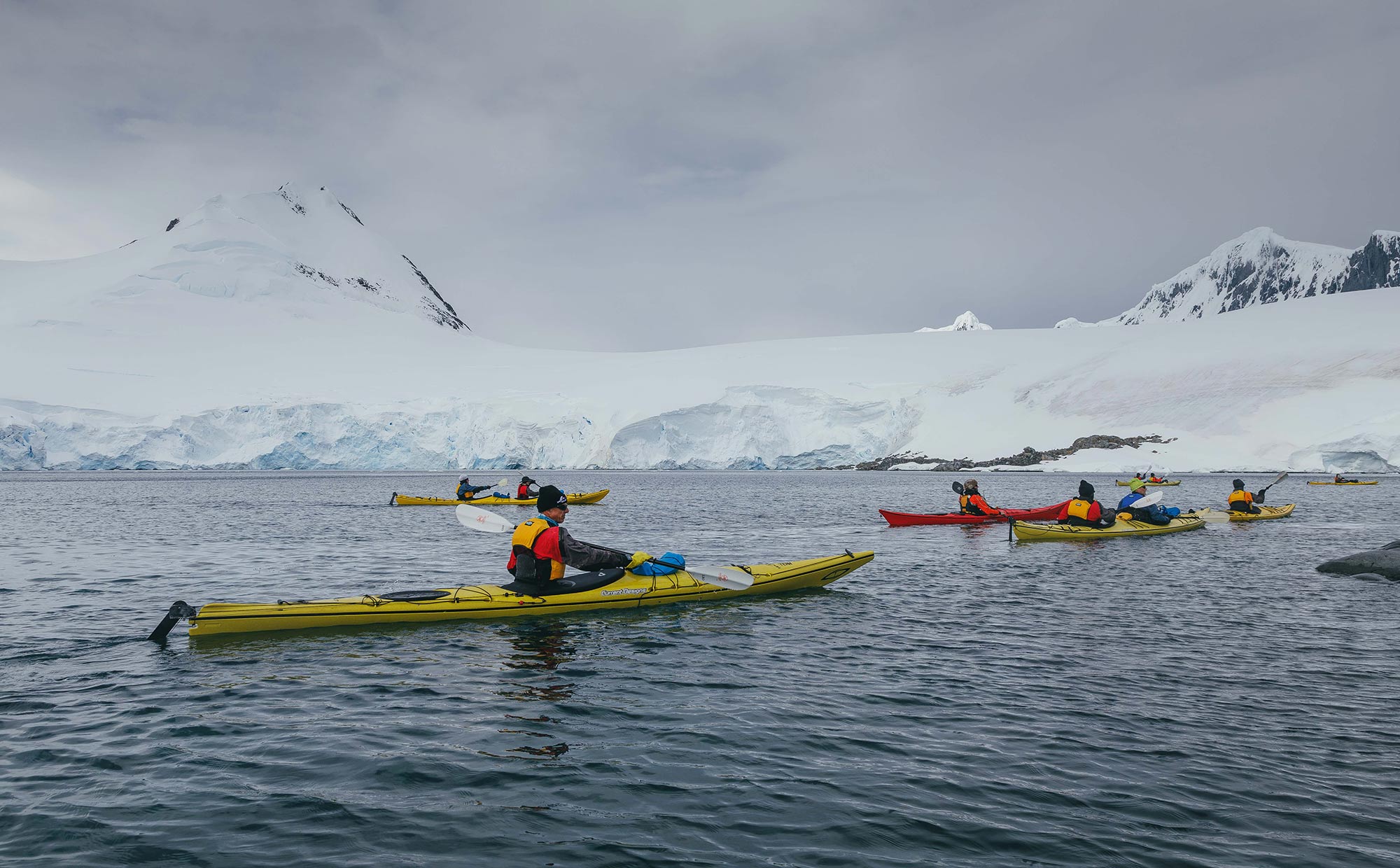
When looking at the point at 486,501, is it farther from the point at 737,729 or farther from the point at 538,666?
the point at 737,729

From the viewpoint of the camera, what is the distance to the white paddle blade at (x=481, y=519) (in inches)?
471

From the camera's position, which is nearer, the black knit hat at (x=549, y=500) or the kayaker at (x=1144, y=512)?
the black knit hat at (x=549, y=500)

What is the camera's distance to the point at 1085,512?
19344 millimetres

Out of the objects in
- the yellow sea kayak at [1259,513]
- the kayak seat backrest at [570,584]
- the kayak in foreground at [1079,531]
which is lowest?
the kayak seat backrest at [570,584]

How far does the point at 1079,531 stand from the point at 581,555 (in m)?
13.6

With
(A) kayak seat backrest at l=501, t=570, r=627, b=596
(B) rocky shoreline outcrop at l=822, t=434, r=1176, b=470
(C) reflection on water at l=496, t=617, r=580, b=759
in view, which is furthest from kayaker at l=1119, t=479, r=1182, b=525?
(B) rocky shoreline outcrop at l=822, t=434, r=1176, b=470

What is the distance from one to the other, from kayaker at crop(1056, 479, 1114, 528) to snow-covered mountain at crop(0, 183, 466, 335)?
4701 inches

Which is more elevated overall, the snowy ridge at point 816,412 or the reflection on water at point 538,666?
the snowy ridge at point 816,412

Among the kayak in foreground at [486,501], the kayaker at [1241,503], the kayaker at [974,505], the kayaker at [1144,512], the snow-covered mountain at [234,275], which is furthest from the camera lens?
the snow-covered mountain at [234,275]

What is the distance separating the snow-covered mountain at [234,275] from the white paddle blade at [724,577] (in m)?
119

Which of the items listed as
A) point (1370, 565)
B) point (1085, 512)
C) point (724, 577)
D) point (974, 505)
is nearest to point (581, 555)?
point (724, 577)

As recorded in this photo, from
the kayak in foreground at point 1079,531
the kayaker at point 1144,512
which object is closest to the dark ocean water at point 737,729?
the kayak in foreground at point 1079,531

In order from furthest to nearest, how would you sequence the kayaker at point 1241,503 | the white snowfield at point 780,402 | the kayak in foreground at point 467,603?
1. the white snowfield at point 780,402
2. the kayaker at point 1241,503
3. the kayak in foreground at point 467,603

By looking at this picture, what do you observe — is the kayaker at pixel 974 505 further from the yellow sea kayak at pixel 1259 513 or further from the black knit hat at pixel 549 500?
the black knit hat at pixel 549 500
